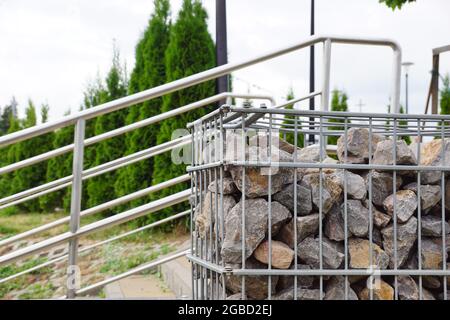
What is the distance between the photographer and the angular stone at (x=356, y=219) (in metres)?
1.82

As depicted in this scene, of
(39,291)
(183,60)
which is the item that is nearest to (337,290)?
(39,291)

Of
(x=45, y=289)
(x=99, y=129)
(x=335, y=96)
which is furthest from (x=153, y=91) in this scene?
(x=335, y=96)

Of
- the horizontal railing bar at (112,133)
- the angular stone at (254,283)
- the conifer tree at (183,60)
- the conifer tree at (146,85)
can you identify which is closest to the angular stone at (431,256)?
the angular stone at (254,283)

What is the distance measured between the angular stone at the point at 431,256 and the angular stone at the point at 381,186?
0.20m

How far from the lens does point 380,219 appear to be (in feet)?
6.07

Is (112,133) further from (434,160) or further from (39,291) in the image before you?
(39,291)

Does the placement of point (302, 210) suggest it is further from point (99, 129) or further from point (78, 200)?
point (99, 129)

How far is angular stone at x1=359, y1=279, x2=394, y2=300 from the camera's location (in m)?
1.82

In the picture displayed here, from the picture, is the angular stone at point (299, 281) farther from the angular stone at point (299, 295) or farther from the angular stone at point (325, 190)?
the angular stone at point (325, 190)

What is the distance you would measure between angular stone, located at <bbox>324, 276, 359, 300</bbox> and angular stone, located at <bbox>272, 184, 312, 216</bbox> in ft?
0.75

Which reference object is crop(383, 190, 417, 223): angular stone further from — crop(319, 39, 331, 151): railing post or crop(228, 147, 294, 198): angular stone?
crop(319, 39, 331, 151): railing post

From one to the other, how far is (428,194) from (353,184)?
26cm

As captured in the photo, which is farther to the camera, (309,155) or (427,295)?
(309,155)

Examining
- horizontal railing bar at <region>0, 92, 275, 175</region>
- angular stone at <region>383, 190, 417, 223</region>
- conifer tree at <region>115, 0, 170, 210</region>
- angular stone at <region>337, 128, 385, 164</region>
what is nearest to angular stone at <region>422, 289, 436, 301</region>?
angular stone at <region>383, 190, 417, 223</region>
